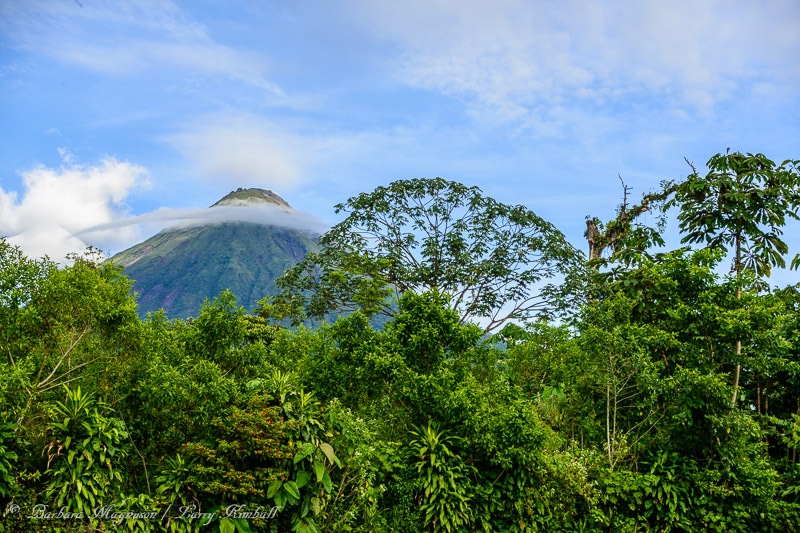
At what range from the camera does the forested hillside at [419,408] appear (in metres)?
6.23

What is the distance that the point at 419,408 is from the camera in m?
7.59

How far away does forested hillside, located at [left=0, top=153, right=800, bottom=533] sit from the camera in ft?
20.5

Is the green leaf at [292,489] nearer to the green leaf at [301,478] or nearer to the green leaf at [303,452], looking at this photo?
the green leaf at [301,478]

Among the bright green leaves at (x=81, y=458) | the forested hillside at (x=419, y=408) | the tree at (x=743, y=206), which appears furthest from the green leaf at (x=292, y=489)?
the tree at (x=743, y=206)

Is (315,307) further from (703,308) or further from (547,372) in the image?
(703,308)

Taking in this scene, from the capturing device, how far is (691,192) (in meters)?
10.7

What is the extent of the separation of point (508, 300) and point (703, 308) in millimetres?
9554

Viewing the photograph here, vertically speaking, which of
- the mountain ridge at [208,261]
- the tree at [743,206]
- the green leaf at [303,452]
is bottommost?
the green leaf at [303,452]

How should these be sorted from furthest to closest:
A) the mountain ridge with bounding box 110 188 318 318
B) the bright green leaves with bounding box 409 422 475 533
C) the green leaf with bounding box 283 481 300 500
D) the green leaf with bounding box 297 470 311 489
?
the mountain ridge with bounding box 110 188 318 318 < the bright green leaves with bounding box 409 422 475 533 < the green leaf with bounding box 297 470 311 489 < the green leaf with bounding box 283 481 300 500

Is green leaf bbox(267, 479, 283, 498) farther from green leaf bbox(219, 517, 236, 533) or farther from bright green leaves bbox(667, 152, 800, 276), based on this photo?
bright green leaves bbox(667, 152, 800, 276)

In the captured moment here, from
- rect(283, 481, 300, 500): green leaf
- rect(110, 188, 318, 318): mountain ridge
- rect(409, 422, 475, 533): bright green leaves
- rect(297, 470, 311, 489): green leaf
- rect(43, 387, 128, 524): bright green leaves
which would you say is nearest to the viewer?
rect(43, 387, 128, 524): bright green leaves

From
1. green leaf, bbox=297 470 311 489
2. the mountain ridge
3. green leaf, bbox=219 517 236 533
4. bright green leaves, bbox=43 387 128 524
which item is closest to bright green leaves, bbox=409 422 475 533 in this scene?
green leaf, bbox=297 470 311 489

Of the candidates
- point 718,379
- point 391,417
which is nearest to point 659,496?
point 718,379

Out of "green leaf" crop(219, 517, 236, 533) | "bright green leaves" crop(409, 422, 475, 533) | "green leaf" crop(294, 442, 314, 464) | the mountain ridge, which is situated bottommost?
"green leaf" crop(219, 517, 236, 533)
